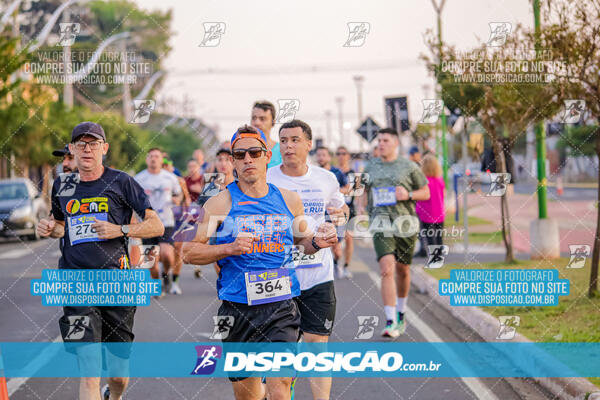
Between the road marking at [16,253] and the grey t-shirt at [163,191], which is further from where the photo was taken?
the road marking at [16,253]

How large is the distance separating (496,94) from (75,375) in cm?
869

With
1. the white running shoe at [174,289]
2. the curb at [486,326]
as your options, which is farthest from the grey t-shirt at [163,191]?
the curb at [486,326]

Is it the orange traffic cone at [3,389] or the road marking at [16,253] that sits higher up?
the orange traffic cone at [3,389]

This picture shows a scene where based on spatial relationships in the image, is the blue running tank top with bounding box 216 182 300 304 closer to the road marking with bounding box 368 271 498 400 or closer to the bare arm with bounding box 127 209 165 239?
the bare arm with bounding box 127 209 165 239

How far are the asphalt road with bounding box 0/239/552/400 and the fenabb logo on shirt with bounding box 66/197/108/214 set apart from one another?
1.86 metres

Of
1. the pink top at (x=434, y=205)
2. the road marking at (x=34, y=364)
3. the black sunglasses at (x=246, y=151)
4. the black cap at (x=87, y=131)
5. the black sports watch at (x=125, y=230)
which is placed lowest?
the road marking at (x=34, y=364)

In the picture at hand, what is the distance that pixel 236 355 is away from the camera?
4.66 meters

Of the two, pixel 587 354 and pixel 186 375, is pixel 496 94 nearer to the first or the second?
pixel 587 354

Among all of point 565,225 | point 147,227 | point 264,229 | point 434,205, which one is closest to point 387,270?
point 147,227

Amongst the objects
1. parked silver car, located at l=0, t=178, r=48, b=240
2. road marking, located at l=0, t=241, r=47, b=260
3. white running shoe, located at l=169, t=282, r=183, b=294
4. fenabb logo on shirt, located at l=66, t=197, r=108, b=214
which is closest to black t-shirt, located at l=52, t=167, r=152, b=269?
fenabb logo on shirt, located at l=66, t=197, r=108, b=214

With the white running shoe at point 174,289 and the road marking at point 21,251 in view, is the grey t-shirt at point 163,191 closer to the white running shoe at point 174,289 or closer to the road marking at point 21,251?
the white running shoe at point 174,289

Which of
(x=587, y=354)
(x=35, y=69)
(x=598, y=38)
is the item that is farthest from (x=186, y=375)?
(x=35, y=69)

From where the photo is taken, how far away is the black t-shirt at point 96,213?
557 centimetres

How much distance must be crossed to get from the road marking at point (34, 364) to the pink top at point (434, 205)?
266 inches
